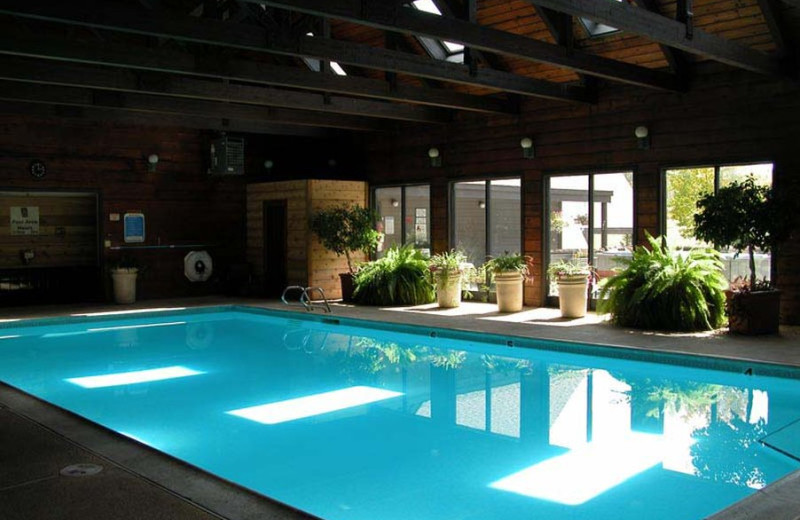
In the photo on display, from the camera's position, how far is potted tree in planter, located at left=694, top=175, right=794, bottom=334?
8.18 m

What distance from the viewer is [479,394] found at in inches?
258

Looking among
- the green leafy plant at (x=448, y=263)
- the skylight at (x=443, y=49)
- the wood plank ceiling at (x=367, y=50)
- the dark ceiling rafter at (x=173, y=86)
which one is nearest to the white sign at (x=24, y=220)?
the wood plank ceiling at (x=367, y=50)

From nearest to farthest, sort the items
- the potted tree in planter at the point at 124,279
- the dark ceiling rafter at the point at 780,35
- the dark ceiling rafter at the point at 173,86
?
the dark ceiling rafter at the point at 780,35
the dark ceiling rafter at the point at 173,86
the potted tree in planter at the point at 124,279

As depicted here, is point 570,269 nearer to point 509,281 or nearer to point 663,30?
point 509,281

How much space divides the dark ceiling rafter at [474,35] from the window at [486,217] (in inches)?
116

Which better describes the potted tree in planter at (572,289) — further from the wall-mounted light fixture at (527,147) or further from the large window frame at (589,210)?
the wall-mounted light fixture at (527,147)

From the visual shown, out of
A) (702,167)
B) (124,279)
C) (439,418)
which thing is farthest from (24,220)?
(702,167)

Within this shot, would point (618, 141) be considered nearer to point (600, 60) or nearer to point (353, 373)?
point (600, 60)

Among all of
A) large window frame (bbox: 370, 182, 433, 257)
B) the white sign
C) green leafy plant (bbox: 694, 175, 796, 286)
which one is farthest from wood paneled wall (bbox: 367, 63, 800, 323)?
the white sign

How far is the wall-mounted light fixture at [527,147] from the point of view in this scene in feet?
36.7

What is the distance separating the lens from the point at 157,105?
35.2 feet

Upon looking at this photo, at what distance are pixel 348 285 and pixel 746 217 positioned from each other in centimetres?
634

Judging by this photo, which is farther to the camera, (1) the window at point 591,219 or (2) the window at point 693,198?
(1) the window at point 591,219

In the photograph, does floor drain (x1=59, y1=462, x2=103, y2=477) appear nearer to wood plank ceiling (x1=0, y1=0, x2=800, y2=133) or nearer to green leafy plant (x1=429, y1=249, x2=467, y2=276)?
wood plank ceiling (x1=0, y1=0, x2=800, y2=133)
